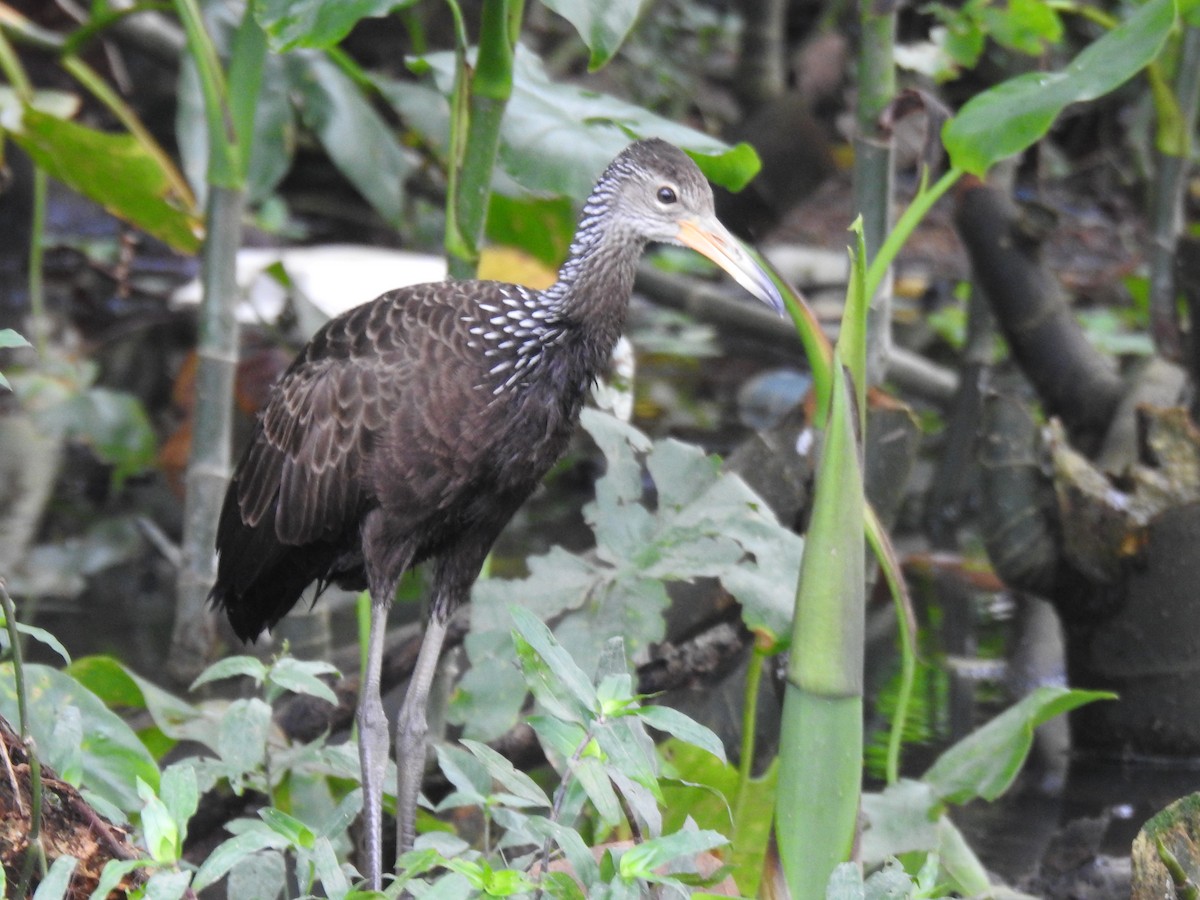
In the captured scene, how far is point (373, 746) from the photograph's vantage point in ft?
10.2

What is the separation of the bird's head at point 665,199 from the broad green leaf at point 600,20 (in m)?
0.31

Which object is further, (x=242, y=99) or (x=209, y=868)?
(x=242, y=99)

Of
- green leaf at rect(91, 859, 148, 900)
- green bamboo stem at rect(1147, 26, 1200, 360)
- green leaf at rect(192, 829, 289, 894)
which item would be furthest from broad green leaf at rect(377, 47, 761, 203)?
green bamboo stem at rect(1147, 26, 1200, 360)

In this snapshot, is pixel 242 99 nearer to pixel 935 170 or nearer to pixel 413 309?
pixel 413 309

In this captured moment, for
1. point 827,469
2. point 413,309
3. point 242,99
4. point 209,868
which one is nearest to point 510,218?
point 242,99

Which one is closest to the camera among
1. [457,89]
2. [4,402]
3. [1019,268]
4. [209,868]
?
[209,868]

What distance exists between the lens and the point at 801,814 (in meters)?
2.42

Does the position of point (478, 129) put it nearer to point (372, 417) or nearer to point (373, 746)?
point (372, 417)

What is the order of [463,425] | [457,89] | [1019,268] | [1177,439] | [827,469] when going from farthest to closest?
1. [1019,268]
2. [1177,439]
3. [457,89]
4. [463,425]
5. [827,469]

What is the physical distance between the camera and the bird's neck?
121 inches

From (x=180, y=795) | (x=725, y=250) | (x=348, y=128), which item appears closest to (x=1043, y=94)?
(x=725, y=250)

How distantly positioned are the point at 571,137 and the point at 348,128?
5.59ft

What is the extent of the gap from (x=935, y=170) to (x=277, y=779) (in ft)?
6.38

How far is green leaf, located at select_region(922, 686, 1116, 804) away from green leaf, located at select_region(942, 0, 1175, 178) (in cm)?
102
